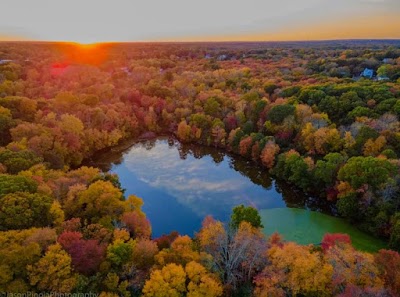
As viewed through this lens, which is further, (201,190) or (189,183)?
(189,183)

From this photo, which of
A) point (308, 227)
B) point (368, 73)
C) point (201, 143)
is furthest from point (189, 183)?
point (368, 73)

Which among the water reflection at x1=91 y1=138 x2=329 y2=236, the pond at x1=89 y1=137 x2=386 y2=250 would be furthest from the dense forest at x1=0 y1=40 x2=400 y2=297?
the water reflection at x1=91 y1=138 x2=329 y2=236

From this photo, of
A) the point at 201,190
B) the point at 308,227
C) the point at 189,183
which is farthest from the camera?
the point at 189,183

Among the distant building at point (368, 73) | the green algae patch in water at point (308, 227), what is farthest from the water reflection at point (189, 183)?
the distant building at point (368, 73)

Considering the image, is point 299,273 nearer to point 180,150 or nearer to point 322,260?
point 322,260

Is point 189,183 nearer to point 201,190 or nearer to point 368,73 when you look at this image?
point 201,190

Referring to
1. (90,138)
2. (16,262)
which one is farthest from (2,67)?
(16,262)
